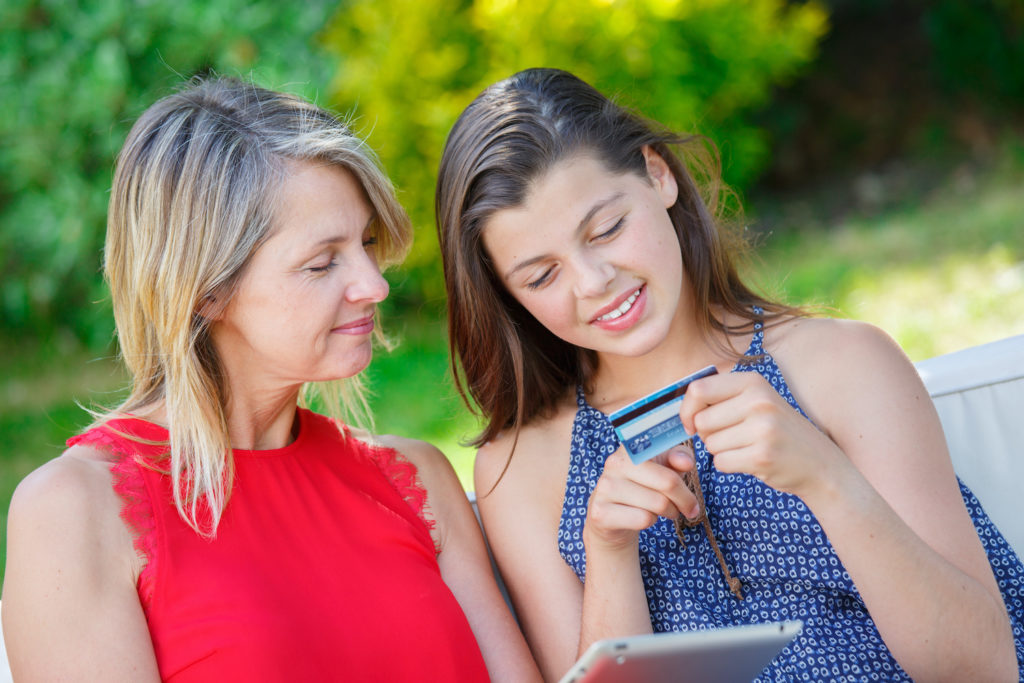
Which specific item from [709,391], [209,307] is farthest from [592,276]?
[209,307]

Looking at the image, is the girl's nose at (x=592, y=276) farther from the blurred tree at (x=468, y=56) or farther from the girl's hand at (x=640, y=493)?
the blurred tree at (x=468, y=56)

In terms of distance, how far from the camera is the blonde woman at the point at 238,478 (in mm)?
1912

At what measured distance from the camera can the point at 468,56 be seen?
7.11m

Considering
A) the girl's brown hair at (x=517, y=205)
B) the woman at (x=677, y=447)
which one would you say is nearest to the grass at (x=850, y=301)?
the girl's brown hair at (x=517, y=205)

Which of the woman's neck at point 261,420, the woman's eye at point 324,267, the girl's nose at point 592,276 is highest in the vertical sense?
the woman's eye at point 324,267

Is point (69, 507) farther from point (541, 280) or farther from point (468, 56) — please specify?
point (468, 56)

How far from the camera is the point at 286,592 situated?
6.85 ft

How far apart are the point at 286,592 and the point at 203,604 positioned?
17cm

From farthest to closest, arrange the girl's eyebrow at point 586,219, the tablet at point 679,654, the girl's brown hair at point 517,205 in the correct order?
1. the girl's brown hair at point 517,205
2. the girl's eyebrow at point 586,219
3. the tablet at point 679,654

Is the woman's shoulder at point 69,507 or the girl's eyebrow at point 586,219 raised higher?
the girl's eyebrow at point 586,219

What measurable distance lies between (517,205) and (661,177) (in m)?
0.44

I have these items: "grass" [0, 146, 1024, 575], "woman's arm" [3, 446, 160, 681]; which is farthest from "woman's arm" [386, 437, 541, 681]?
"grass" [0, 146, 1024, 575]

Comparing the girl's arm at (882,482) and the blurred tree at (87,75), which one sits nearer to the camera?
the girl's arm at (882,482)

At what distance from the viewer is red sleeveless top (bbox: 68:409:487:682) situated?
1.97 meters
